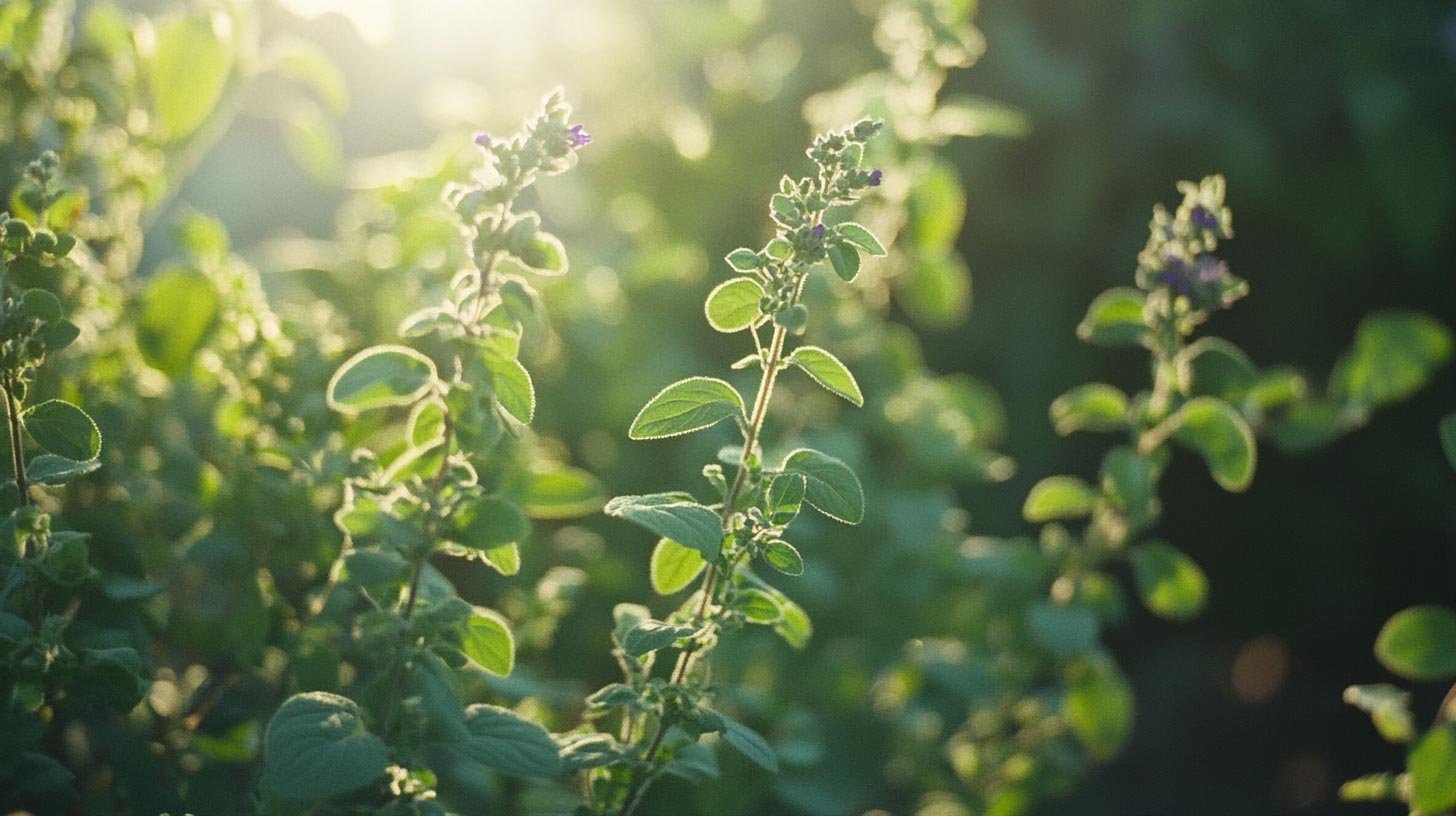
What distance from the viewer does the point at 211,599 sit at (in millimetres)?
1259

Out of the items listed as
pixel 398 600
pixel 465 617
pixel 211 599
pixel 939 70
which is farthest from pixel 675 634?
pixel 939 70

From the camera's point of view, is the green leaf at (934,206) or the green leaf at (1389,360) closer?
the green leaf at (1389,360)

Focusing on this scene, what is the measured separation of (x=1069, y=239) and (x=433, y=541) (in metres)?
2.13

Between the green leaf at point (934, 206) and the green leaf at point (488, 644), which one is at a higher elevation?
the green leaf at point (934, 206)

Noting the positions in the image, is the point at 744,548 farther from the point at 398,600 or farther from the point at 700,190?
the point at 700,190

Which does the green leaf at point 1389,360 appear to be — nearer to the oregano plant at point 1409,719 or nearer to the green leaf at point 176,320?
the oregano plant at point 1409,719

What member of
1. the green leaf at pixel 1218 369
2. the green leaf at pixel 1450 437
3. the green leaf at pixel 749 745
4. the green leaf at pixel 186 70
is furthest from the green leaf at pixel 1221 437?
the green leaf at pixel 186 70

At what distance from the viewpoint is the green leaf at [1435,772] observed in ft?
4.00

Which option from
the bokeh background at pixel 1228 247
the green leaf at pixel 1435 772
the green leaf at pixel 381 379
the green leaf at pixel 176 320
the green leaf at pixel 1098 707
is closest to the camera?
the green leaf at pixel 381 379

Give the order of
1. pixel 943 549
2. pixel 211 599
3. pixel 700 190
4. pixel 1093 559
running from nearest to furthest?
pixel 211 599
pixel 1093 559
pixel 943 549
pixel 700 190

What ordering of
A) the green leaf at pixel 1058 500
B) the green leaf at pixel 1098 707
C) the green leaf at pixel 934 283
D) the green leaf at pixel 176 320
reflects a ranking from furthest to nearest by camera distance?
the green leaf at pixel 934 283 < the green leaf at pixel 1098 707 < the green leaf at pixel 1058 500 < the green leaf at pixel 176 320

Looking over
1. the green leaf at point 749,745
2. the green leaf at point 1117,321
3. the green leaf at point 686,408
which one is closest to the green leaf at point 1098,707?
the green leaf at point 1117,321

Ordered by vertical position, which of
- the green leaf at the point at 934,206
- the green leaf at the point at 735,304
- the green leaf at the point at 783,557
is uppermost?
the green leaf at the point at 934,206

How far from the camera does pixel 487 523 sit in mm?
1012
